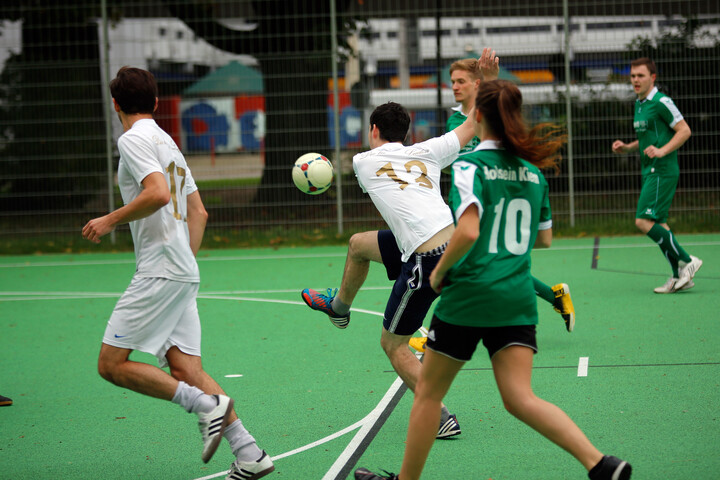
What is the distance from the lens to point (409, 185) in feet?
15.6

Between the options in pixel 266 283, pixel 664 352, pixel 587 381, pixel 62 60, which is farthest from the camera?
pixel 62 60

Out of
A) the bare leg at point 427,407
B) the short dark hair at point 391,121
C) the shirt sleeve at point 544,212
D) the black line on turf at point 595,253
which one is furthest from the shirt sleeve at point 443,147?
the black line on turf at point 595,253

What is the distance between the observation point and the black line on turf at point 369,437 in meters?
4.23

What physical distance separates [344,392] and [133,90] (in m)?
2.55

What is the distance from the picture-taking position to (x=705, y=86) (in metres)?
12.9

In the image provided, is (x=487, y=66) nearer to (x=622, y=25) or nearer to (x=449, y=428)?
(x=449, y=428)

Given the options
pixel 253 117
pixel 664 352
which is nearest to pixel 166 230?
pixel 664 352

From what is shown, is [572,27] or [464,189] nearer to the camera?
[464,189]

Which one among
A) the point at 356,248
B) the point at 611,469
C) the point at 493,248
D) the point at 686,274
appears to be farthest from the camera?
the point at 686,274

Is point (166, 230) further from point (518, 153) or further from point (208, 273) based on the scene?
point (208, 273)

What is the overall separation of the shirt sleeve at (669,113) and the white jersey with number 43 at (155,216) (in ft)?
19.5

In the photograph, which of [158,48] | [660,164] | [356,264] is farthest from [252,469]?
[158,48]

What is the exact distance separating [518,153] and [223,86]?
34.7 feet

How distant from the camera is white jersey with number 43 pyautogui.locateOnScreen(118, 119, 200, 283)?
3893 millimetres
